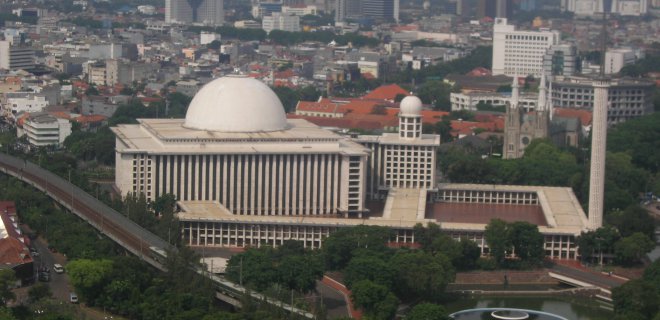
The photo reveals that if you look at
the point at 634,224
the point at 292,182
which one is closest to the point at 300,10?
the point at 292,182

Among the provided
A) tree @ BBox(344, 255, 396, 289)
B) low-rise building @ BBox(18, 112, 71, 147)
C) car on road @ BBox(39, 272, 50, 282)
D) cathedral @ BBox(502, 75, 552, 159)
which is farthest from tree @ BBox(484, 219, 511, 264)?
low-rise building @ BBox(18, 112, 71, 147)

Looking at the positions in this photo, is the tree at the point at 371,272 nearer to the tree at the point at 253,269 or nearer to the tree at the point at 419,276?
the tree at the point at 419,276

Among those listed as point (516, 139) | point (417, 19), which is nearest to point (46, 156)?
point (516, 139)

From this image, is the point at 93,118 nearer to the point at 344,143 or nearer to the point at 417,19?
the point at 344,143

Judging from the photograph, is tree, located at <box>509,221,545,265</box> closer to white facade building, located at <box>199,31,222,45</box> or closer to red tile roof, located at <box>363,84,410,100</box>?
red tile roof, located at <box>363,84,410,100</box>

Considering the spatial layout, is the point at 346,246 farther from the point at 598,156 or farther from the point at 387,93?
the point at 387,93

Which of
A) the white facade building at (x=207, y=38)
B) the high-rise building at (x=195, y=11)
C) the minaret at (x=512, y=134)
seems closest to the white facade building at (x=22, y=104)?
the minaret at (x=512, y=134)
